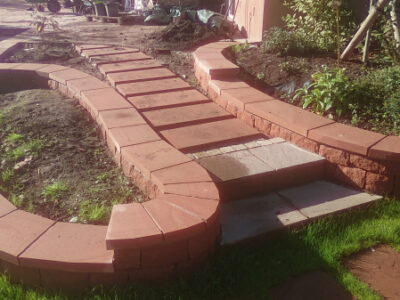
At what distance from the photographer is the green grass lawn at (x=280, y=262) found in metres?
2.08

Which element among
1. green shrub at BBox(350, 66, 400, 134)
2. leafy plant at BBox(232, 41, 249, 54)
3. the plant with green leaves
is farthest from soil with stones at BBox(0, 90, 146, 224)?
A: leafy plant at BBox(232, 41, 249, 54)

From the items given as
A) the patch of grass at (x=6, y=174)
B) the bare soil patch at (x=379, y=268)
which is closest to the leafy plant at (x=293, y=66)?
the bare soil patch at (x=379, y=268)

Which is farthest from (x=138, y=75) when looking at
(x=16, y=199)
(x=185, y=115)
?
(x=16, y=199)

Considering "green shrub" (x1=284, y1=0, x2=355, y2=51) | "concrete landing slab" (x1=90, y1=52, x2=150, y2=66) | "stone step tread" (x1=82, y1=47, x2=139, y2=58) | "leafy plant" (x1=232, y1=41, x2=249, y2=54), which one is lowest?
"concrete landing slab" (x1=90, y1=52, x2=150, y2=66)

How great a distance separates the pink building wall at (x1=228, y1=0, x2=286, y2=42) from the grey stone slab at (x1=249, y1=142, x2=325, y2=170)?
3144mm

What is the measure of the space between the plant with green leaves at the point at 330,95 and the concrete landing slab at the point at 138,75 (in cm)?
186

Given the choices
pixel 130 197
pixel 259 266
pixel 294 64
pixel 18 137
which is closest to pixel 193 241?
pixel 259 266

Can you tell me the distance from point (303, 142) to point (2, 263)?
2.29 meters

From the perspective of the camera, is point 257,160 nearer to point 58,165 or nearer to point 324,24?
point 58,165

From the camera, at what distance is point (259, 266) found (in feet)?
7.59

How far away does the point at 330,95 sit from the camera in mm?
3555

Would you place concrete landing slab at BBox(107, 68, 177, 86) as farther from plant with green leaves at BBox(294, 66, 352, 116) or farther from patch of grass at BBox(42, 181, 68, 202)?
patch of grass at BBox(42, 181, 68, 202)

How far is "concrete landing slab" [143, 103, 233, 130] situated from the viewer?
370 centimetres

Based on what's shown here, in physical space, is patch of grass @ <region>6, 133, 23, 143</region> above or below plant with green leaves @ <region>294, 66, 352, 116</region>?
below
